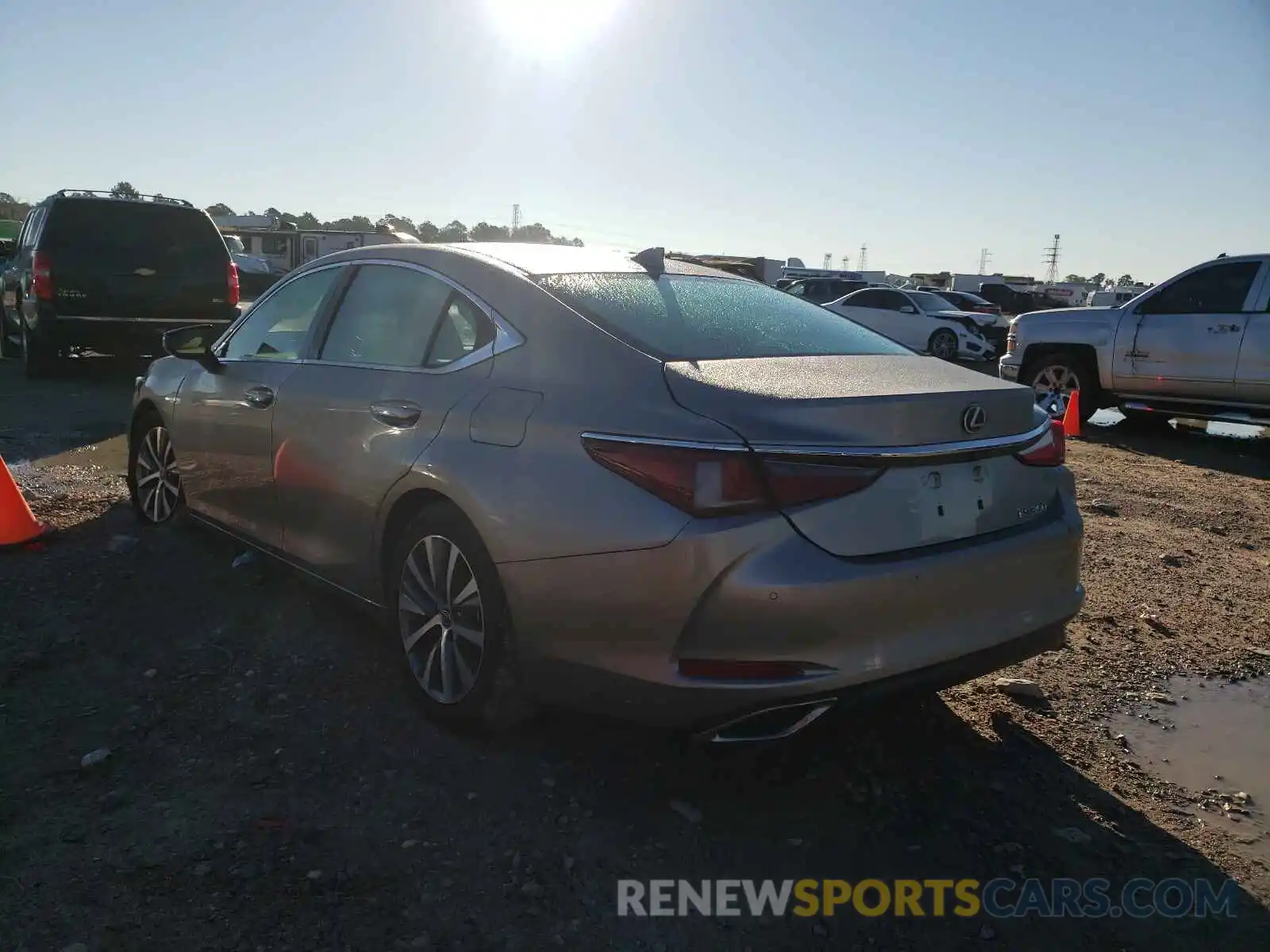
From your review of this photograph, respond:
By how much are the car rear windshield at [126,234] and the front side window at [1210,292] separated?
10163mm

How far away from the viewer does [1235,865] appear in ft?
9.08

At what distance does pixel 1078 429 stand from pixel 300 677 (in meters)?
9.10

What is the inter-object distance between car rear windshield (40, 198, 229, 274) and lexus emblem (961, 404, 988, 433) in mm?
10526

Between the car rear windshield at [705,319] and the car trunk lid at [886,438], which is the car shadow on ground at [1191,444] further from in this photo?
the car trunk lid at [886,438]

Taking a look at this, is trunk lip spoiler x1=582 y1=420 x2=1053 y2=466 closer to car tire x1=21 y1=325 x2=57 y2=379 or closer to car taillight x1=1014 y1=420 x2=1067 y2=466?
car taillight x1=1014 y1=420 x2=1067 y2=466

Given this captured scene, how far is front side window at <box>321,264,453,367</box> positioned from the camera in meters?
3.61

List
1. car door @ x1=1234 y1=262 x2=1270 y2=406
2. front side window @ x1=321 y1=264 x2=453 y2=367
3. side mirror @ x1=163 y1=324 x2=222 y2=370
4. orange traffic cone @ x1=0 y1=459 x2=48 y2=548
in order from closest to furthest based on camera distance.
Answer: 1. front side window @ x1=321 y1=264 x2=453 y2=367
2. side mirror @ x1=163 y1=324 x2=222 y2=370
3. orange traffic cone @ x1=0 y1=459 x2=48 y2=548
4. car door @ x1=1234 y1=262 x2=1270 y2=406

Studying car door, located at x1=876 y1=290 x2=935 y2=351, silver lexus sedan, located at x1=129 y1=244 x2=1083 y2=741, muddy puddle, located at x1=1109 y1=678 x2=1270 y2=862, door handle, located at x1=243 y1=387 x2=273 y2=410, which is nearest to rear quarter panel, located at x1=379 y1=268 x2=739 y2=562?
silver lexus sedan, located at x1=129 y1=244 x2=1083 y2=741

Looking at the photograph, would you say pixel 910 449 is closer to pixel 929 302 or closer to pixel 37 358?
pixel 37 358

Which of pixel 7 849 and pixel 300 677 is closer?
pixel 7 849

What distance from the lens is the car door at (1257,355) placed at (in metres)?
9.45

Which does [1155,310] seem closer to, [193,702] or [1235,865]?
[1235,865]

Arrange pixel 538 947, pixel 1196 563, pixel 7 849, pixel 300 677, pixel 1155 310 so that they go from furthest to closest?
1. pixel 1155 310
2. pixel 1196 563
3. pixel 300 677
4. pixel 7 849
5. pixel 538 947

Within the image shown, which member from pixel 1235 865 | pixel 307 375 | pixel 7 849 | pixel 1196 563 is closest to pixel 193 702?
pixel 7 849
